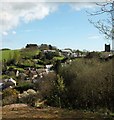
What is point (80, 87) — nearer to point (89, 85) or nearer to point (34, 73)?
point (89, 85)

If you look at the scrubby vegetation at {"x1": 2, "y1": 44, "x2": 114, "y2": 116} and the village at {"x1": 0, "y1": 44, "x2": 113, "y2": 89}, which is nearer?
the scrubby vegetation at {"x1": 2, "y1": 44, "x2": 114, "y2": 116}

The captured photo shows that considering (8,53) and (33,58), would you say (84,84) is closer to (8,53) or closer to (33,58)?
(8,53)

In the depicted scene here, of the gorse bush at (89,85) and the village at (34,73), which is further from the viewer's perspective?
the village at (34,73)

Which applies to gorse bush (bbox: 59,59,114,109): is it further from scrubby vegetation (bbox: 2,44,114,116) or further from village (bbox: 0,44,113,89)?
village (bbox: 0,44,113,89)

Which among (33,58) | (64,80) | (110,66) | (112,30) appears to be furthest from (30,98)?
(33,58)

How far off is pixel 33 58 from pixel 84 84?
137ft

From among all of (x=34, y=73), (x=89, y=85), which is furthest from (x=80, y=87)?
(x=34, y=73)

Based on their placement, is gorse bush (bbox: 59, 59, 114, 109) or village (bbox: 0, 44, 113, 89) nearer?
gorse bush (bbox: 59, 59, 114, 109)

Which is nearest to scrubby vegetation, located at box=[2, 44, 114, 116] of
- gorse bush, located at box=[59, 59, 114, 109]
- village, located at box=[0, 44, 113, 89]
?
gorse bush, located at box=[59, 59, 114, 109]

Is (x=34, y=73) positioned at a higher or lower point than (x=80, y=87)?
lower

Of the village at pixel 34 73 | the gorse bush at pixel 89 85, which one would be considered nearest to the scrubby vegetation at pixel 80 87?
the gorse bush at pixel 89 85

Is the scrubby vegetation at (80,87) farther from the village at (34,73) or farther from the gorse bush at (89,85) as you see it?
the village at (34,73)

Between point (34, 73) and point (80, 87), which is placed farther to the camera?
point (34, 73)

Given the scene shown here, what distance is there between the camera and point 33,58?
6050 centimetres
